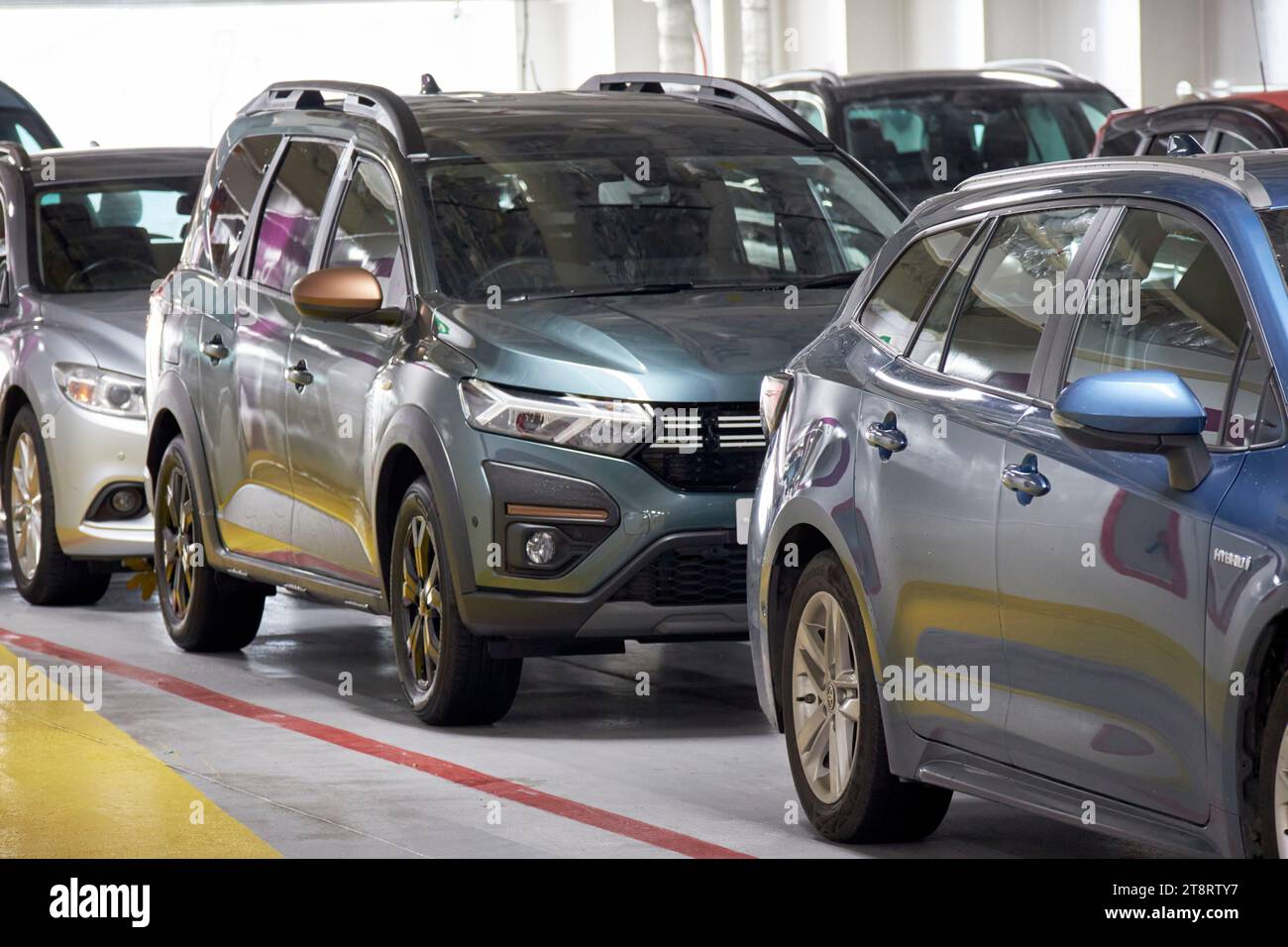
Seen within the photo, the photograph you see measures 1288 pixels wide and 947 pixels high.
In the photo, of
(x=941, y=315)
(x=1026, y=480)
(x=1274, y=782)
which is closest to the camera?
(x=1274, y=782)

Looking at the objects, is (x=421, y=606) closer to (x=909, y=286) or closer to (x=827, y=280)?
(x=827, y=280)

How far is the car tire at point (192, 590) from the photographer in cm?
1123

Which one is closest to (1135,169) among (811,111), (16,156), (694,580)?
(694,580)

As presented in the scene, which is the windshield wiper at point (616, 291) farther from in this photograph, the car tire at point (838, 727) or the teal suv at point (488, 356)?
the car tire at point (838, 727)

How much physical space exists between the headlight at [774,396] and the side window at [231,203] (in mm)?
3990

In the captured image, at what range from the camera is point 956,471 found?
6.27 meters

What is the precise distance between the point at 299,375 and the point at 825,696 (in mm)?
3466

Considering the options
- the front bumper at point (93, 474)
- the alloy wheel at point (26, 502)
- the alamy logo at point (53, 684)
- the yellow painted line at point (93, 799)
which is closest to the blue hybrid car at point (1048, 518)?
the yellow painted line at point (93, 799)

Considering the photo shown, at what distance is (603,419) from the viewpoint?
8609 millimetres
